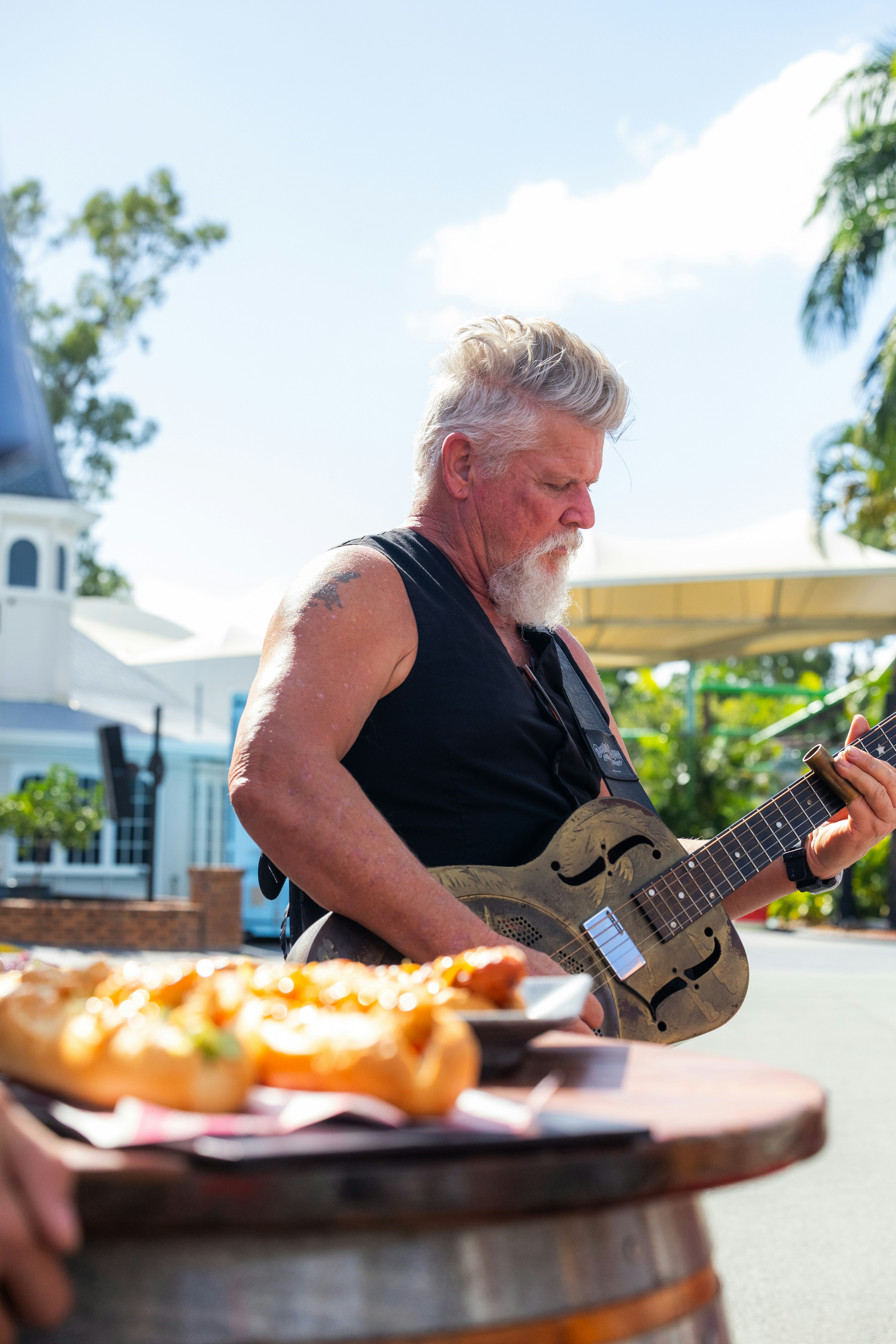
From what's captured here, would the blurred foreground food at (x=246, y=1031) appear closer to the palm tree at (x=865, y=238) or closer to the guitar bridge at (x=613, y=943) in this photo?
the guitar bridge at (x=613, y=943)

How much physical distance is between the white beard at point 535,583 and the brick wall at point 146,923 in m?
12.7

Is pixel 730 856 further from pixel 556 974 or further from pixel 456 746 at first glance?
pixel 556 974

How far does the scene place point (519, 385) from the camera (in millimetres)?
2541

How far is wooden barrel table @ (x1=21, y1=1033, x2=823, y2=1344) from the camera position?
2.65ft

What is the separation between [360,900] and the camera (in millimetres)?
2029

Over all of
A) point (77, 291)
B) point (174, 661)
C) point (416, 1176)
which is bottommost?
point (174, 661)

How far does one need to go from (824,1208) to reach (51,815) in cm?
1377

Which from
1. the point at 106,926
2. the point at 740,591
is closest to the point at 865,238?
the point at 740,591

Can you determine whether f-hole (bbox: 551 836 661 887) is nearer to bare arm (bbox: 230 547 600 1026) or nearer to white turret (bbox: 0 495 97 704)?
bare arm (bbox: 230 547 600 1026)

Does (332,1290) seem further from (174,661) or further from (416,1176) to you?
(174,661)

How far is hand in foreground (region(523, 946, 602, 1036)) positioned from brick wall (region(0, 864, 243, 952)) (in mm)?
13265

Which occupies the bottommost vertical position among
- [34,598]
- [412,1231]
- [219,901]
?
[219,901]

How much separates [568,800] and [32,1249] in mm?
1784

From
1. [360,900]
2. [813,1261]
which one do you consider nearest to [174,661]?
[813,1261]
